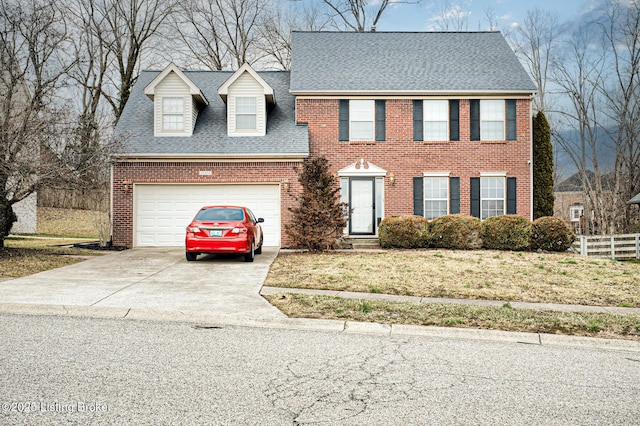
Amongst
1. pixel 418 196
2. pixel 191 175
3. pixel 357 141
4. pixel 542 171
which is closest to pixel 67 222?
pixel 191 175

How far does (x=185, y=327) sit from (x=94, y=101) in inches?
1118

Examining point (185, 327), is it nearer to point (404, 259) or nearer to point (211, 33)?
point (404, 259)

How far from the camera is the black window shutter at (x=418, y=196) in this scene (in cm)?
1978

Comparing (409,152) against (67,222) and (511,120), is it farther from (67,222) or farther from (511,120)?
(67,222)

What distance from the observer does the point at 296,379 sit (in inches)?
184

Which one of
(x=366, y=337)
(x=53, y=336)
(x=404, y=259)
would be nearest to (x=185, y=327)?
(x=53, y=336)

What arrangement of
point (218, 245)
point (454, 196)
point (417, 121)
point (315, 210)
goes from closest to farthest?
point (218, 245)
point (315, 210)
point (454, 196)
point (417, 121)

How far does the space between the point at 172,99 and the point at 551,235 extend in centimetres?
1474

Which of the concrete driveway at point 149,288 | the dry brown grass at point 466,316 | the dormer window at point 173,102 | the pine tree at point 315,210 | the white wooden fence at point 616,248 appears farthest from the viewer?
the white wooden fence at point 616,248

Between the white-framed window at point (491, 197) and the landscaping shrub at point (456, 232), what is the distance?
88.0 inches

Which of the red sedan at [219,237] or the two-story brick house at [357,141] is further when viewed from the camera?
the two-story brick house at [357,141]

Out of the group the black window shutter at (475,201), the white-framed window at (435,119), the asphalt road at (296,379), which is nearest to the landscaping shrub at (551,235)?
the black window shutter at (475,201)

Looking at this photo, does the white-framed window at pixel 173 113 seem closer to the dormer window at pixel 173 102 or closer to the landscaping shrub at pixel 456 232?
the dormer window at pixel 173 102

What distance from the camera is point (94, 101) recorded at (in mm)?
31281
